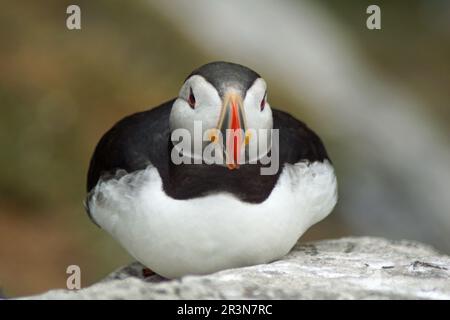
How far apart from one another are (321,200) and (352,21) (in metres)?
5.63

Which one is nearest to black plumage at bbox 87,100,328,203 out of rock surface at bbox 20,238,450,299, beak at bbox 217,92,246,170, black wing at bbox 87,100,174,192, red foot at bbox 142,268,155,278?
black wing at bbox 87,100,174,192

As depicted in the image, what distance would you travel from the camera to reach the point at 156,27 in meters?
8.35

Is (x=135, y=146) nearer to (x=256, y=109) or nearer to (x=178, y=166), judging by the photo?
(x=178, y=166)

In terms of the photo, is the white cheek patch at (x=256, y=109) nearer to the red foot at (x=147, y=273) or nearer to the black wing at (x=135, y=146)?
the black wing at (x=135, y=146)

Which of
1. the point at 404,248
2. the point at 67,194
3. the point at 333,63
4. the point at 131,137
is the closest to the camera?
the point at 131,137

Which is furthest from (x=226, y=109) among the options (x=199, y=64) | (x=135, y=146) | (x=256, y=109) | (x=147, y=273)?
(x=199, y=64)

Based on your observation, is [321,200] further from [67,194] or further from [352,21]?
[352,21]

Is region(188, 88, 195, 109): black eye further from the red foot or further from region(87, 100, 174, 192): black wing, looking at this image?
the red foot

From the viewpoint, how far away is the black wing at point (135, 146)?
3.80 m

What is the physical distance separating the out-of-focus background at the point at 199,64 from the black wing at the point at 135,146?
2.52 metres

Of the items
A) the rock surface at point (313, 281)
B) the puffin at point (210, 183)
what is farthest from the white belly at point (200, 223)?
the rock surface at point (313, 281)

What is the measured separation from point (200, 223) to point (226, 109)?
0.48 meters

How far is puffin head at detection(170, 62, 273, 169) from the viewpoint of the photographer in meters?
3.38
